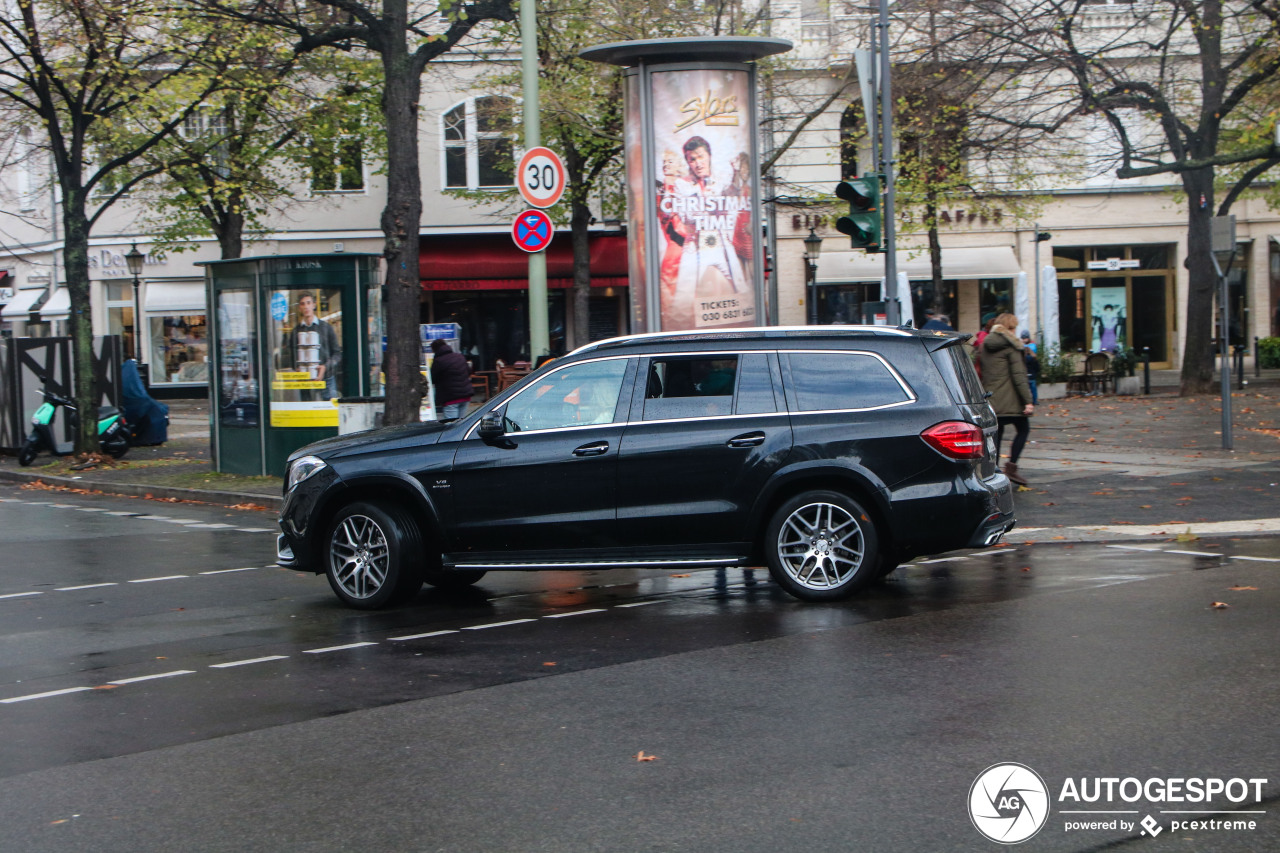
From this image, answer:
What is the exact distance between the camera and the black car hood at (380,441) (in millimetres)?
9180

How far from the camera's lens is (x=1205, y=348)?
27281 mm

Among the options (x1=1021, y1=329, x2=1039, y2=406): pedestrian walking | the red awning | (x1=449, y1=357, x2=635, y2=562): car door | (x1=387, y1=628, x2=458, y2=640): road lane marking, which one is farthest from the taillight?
the red awning

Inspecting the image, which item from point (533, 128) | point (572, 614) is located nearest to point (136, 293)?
point (533, 128)

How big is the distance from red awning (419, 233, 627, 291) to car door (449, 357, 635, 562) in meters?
28.7

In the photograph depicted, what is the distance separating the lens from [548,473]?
8906mm

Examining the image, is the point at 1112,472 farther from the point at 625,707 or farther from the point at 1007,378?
the point at 625,707

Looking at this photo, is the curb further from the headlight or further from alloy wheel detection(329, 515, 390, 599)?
alloy wheel detection(329, 515, 390, 599)

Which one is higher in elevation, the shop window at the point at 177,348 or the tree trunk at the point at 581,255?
the tree trunk at the point at 581,255

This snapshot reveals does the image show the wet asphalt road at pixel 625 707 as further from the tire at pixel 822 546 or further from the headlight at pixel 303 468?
the headlight at pixel 303 468

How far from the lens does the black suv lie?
864cm

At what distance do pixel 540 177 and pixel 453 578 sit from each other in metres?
5.52

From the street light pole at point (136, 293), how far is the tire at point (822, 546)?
3074 cm

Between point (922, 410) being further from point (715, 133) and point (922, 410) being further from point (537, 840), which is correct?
point (715, 133)

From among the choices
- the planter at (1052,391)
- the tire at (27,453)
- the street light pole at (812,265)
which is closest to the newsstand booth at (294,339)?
the tire at (27,453)
